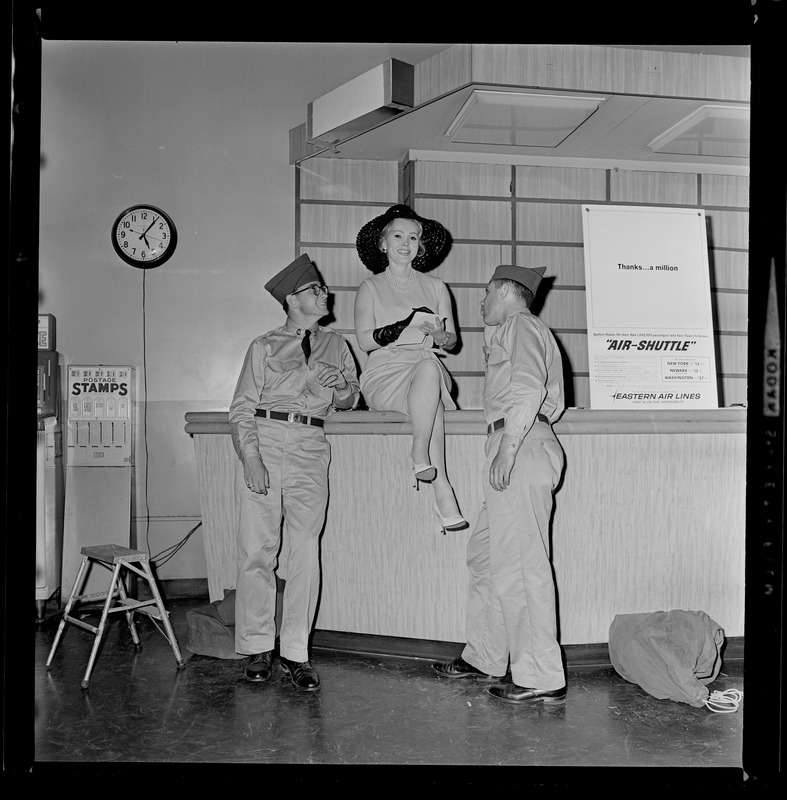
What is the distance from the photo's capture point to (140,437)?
4.98 meters

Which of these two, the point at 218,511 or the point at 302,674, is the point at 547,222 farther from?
the point at 302,674

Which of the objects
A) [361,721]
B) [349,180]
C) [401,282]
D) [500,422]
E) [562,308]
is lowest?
[361,721]

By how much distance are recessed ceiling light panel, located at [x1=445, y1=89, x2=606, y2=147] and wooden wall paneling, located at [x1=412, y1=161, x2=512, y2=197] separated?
24 cm

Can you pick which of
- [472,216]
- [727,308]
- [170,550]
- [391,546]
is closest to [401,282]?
[391,546]

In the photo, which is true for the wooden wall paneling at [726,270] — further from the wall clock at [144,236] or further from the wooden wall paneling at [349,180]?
the wall clock at [144,236]

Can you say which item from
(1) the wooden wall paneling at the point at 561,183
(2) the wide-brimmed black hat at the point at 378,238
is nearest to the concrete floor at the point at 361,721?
(2) the wide-brimmed black hat at the point at 378,238

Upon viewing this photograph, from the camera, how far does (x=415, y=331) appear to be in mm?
3510

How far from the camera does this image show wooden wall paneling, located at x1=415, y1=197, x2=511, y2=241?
5672mm

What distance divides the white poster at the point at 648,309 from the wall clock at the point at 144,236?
268cm

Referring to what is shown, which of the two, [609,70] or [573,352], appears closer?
[609,70]

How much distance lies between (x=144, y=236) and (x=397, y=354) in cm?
234

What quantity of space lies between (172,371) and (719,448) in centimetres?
334

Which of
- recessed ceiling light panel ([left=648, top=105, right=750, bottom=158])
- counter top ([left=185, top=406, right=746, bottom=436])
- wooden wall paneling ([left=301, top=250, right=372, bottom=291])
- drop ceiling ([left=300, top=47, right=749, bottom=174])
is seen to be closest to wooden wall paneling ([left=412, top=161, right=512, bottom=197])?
drop ceiling ([left=300, top=47, right=749, bottom=174])

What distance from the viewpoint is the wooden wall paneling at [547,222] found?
580 cm
